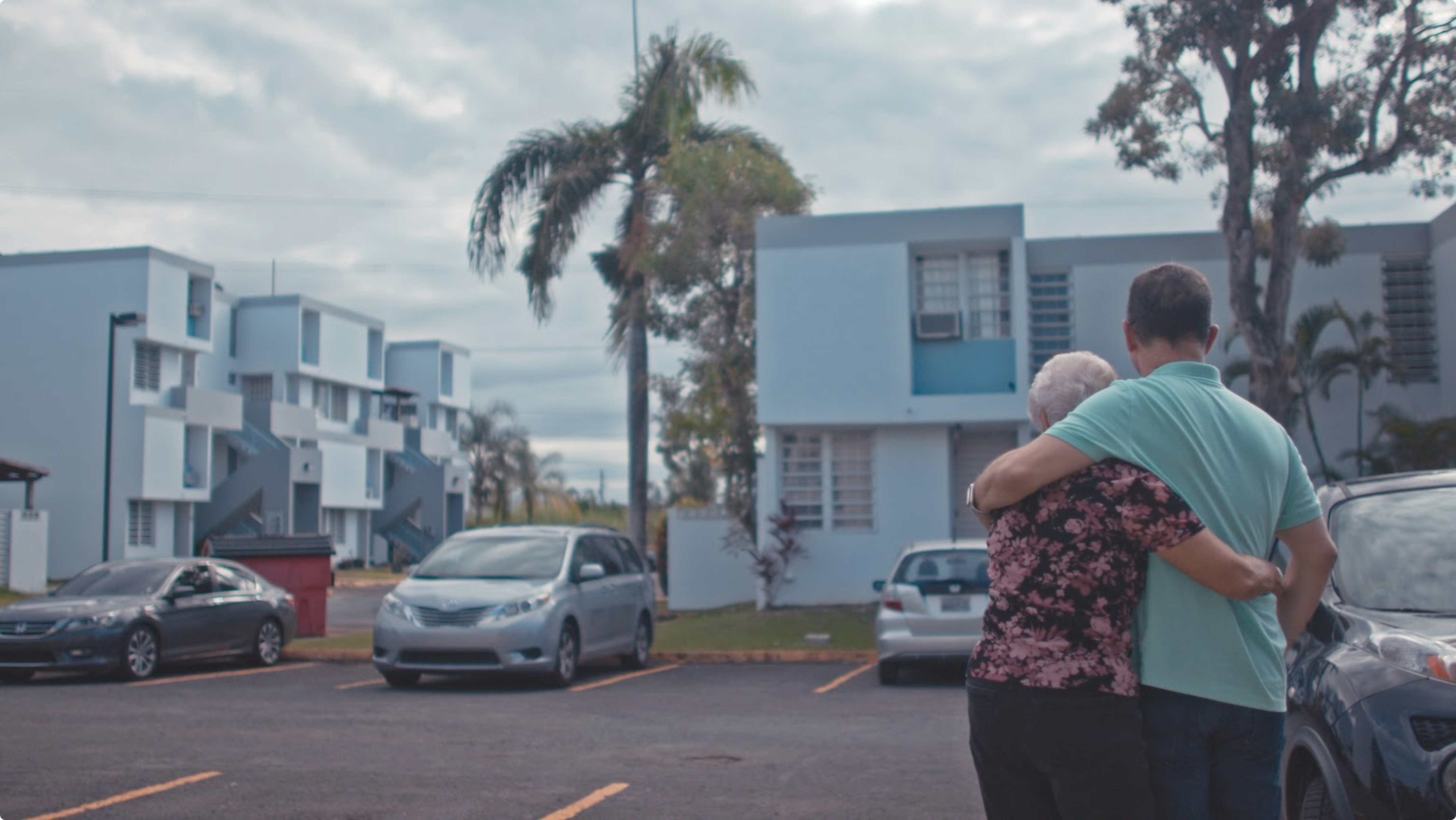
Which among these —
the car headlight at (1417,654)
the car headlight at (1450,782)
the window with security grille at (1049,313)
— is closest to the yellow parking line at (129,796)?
the car headlight at (1417,654)

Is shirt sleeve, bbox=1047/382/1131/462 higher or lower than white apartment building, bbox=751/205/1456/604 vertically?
lower

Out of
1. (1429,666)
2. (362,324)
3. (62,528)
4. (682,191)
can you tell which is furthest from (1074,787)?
(362,324)

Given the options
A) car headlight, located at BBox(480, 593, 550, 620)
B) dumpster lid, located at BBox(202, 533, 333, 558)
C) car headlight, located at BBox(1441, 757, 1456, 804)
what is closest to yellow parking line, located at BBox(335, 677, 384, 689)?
car headlight, located at BBox(480, 593, 550, 620)

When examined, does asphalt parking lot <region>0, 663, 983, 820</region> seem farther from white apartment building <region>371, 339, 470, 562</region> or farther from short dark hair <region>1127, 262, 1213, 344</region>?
white apartment building <region>371, 339, 470, 562</region>

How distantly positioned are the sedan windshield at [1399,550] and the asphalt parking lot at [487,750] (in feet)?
8.29

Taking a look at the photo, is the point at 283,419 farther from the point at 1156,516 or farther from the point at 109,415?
the point at 1156,516

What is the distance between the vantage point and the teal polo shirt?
3.04m

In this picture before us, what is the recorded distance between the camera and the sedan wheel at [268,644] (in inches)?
647

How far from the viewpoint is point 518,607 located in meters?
13.5

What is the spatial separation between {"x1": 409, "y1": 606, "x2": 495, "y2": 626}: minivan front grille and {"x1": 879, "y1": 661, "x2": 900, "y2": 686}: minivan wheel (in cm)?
395

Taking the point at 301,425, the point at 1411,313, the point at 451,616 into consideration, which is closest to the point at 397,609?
the point at 451,616

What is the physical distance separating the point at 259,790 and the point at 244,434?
145ft

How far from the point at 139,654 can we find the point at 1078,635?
13678 millimetres

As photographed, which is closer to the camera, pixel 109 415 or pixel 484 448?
pixel 109 415
